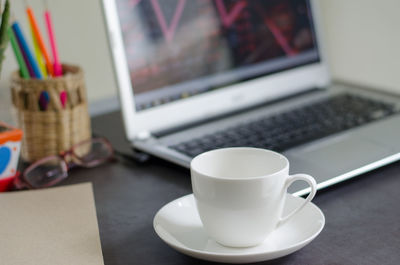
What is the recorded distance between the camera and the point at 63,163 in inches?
31.1

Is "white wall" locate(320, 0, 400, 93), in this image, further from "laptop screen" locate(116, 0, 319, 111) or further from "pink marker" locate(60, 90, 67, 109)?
"pink marker" locate(60, 90, 67, 109)

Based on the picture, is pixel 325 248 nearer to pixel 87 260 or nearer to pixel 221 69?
pixel 87 260

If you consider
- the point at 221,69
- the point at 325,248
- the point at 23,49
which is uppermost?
the point at 23,49

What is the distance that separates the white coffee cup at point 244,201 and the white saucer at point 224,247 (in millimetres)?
13

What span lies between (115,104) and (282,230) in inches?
24.3

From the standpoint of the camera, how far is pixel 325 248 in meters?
0.55

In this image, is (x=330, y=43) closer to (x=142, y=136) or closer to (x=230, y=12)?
(x=230, y=12)

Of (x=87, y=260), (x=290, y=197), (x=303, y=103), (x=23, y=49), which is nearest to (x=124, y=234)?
(x=87, y=260)

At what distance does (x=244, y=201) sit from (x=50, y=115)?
1.28 ft

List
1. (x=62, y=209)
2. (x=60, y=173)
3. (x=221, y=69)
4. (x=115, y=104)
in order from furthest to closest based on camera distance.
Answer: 1. (x=115, y=104)
2. (x=221, y=69)
3. (x=60, y=173)
4. (x=62, y=209)

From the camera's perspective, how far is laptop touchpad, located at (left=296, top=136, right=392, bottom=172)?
71 cm

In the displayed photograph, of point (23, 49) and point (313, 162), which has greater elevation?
point (23, 49)

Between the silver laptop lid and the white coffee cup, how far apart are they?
0.32 m

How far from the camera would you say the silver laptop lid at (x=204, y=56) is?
84cm
